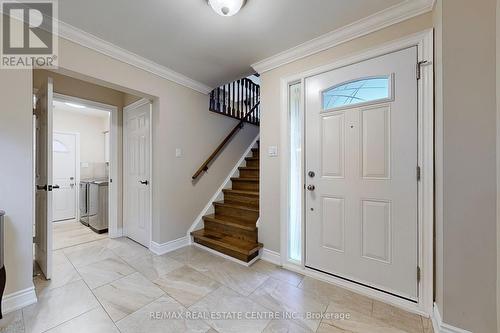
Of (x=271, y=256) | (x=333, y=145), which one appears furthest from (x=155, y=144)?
(x=333, y=145)

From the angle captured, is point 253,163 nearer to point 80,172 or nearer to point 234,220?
point 234,220

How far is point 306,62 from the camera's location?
217cm

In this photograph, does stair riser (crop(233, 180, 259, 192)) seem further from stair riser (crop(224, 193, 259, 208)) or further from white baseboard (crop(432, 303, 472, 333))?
white baseboard (crop(432, 303, 472, 333))

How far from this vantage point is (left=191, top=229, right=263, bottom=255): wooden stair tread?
2.40m

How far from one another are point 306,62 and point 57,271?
340 cm

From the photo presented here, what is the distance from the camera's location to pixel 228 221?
2.94 meters

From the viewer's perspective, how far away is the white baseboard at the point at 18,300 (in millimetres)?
1534

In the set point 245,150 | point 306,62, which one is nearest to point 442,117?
point 306,62

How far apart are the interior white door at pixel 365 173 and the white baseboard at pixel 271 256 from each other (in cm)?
35

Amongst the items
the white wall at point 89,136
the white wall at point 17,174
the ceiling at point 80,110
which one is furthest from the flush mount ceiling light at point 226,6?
the white wall at point 89,136

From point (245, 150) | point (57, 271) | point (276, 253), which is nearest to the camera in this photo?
point (57, 271)

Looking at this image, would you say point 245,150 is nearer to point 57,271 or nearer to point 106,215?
point 106,215

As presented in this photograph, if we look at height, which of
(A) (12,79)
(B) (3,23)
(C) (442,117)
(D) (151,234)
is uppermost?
(B) (3,23)

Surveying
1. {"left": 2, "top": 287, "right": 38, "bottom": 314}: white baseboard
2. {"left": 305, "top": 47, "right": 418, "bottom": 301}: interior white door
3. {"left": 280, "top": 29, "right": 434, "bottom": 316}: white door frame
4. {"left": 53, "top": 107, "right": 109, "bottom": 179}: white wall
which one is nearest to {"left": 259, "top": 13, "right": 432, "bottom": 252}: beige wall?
{"left": 305, "top": 47, "right": 418, "bottom": 301}: interior white door
